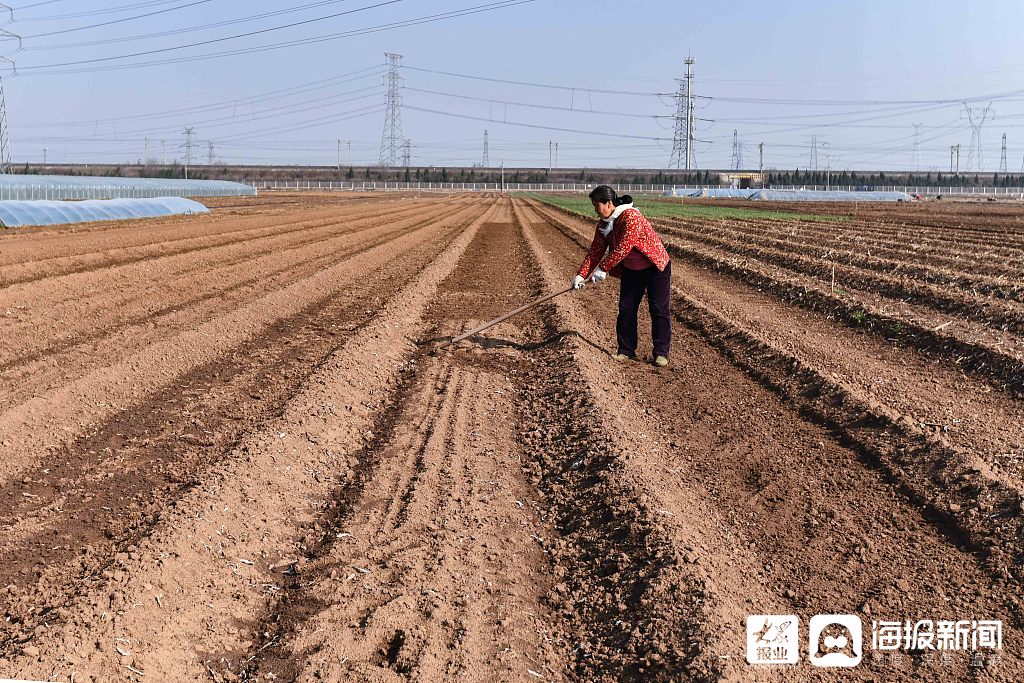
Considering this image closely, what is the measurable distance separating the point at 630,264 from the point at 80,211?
2550cm

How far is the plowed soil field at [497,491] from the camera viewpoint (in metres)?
3.78

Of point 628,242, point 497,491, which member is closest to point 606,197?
point 628,242

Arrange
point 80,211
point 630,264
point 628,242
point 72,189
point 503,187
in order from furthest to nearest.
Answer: point 503,187, point 72,189, point 80,211, point 630,264, point 628,242

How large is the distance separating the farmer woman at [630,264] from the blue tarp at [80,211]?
878 inches

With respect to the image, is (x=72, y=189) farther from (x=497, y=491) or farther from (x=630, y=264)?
(x=497, y=491)

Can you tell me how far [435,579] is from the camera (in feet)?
14.2

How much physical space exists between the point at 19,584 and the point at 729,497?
3.59 m

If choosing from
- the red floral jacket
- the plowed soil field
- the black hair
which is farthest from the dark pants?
the black hair

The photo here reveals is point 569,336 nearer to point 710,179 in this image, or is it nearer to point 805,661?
point 805,661

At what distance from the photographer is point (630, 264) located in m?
8.77

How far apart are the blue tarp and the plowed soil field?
17.3 meters

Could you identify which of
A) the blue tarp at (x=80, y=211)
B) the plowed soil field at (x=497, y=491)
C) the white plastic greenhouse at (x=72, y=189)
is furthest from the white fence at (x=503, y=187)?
the plowed soil field at (x=497, y=491)

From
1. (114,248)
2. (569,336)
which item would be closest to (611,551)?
(569,336)

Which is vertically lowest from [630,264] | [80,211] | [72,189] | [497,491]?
[497,491]
